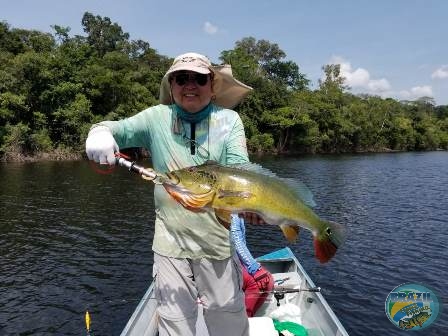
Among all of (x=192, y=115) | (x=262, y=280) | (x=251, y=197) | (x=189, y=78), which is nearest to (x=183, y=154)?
(x=192, y=115)

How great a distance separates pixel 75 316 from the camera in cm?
1128

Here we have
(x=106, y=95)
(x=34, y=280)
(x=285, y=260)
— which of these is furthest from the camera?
(x=106, y=95)

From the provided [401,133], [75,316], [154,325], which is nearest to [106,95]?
[75,316]

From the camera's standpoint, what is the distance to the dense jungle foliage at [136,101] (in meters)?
51.5

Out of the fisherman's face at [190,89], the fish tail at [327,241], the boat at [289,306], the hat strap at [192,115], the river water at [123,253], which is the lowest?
the river water at [123,253]

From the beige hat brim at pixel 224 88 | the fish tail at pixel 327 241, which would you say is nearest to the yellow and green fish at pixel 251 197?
the fish tail at pixel 327 241

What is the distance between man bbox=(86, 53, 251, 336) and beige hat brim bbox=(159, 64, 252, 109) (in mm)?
25

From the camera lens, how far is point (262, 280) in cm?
848

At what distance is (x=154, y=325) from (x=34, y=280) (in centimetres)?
771

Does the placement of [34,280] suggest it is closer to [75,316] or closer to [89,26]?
[75,316]

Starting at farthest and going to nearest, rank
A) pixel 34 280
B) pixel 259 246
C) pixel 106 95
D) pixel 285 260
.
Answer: pixel 106 95 < pixel 259 246 < pixel 34 280 < pixel 285 260

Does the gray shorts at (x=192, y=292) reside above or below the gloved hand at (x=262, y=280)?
above

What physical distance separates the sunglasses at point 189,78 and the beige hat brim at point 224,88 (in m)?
0.11

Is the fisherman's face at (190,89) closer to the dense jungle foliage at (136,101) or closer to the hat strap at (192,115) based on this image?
the hat strap at (192,115)
